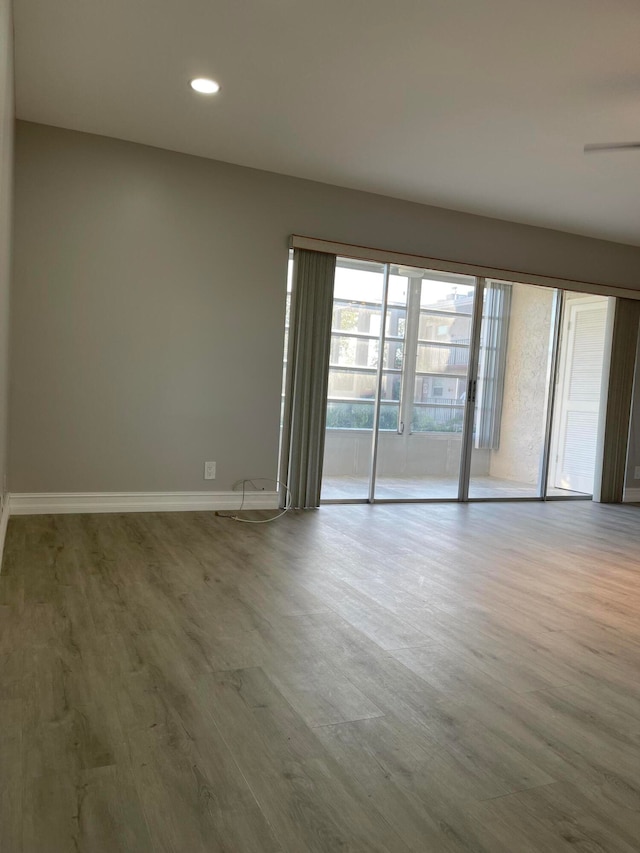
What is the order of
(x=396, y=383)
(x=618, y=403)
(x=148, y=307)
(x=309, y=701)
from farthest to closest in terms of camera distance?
(x=618, y=403) < (x=396, y=383) < (x=148, y=307) < (x=309, y=701)

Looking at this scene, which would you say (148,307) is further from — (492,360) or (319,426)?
(492,360)

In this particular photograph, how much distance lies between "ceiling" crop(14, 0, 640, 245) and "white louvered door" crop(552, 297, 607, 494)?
6.82 feet

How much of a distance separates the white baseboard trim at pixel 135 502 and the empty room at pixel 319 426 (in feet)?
0.07

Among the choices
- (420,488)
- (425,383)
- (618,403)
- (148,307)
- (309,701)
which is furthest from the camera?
(618,403)

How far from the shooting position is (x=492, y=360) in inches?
240

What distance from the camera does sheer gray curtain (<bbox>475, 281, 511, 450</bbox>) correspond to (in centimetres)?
603

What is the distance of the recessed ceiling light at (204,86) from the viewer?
3.38m

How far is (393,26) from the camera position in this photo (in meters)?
2.77

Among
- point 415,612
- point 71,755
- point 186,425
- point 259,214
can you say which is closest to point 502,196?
point 259,214

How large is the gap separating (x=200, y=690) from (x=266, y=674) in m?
0.24

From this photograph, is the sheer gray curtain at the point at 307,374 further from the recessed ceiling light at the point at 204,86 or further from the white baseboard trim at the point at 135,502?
the recessed ceiling light at the point at 204,86

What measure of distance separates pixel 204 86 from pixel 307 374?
2226mm

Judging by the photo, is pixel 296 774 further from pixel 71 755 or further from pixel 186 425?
pixel 186 425

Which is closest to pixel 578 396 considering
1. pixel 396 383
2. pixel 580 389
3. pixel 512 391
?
pixel 580 389
